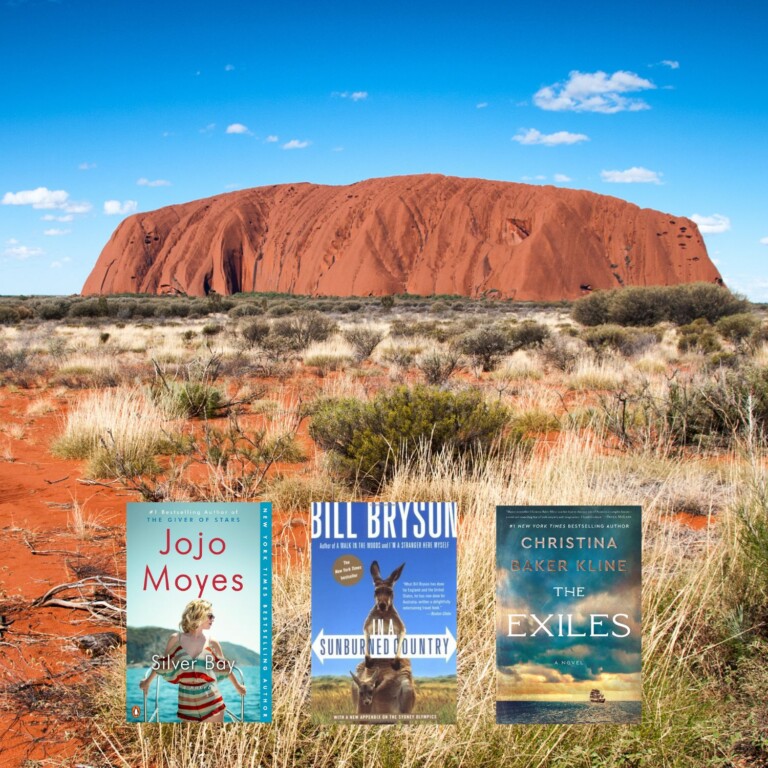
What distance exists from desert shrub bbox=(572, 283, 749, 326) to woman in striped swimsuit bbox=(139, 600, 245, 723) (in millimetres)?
24038

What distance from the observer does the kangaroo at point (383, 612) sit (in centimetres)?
179

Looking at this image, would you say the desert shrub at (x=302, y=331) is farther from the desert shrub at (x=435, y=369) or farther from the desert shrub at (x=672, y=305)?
the desert shrub at (x=672, y=305)

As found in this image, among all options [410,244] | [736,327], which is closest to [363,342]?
[736,327]

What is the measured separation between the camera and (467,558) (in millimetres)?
2490

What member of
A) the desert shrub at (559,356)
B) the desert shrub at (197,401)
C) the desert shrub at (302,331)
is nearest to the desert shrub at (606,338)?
the desert shrub at (559,356)

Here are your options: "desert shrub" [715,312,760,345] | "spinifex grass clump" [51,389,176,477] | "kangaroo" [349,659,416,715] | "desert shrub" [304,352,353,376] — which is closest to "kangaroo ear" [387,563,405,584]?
"kangaroo" [349,659,416,715]

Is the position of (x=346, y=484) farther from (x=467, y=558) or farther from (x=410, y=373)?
(x=410, y=373)

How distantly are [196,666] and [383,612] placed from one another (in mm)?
578

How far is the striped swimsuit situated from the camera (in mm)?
1861

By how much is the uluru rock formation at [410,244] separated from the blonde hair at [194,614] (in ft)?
234

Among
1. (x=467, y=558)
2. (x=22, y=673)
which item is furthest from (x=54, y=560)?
(x=467, y=558)

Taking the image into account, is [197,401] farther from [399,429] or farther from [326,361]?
[326,361]

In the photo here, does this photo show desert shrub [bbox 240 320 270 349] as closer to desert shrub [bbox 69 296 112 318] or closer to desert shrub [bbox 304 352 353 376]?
desert shrub [bbox 304 352 353 376]

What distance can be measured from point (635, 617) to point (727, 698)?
725 millimetres
